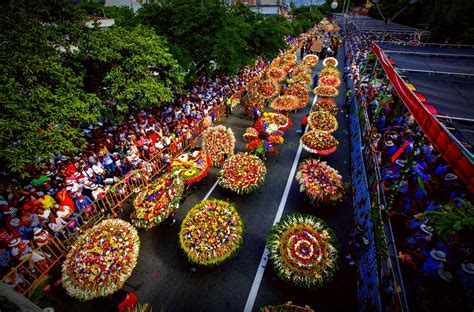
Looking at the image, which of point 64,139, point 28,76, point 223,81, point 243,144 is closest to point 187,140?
point 243,144

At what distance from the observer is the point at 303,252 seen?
671cm

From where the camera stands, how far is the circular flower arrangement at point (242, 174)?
938 centimetres

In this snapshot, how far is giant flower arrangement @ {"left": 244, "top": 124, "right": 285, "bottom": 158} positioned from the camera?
1232 centimetres

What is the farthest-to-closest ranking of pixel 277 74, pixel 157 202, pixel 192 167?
pixel 277 74 → pixel 192 167 → pixel 157 202

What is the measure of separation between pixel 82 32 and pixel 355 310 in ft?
45.6

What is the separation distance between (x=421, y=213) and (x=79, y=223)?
35.0ft

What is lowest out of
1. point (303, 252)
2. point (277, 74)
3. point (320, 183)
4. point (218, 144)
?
point (303, 252)

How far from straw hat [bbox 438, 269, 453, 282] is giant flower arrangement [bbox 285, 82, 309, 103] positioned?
13250 millimetres

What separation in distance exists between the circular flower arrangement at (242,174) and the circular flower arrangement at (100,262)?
4.06m

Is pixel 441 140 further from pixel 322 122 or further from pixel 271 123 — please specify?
pixel 271 123

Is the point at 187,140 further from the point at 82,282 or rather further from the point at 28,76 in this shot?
the point at 82,282

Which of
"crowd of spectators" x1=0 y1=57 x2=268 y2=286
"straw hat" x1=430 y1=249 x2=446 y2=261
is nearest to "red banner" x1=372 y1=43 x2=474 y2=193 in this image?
"straw hat" x1=430 y1=249 x2=446 y2=261

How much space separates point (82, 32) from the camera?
909 cm

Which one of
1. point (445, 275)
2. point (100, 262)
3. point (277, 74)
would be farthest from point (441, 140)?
point (277, 74)
